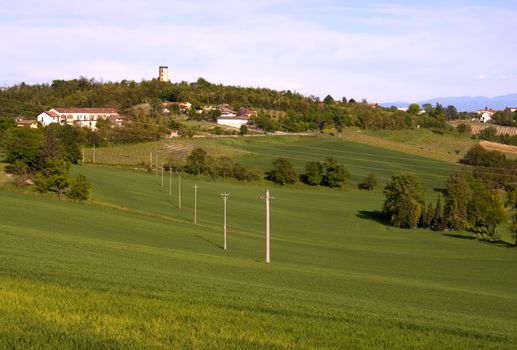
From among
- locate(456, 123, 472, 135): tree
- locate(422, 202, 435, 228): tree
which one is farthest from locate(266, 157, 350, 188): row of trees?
locate(456, 123, 472, 135): tree

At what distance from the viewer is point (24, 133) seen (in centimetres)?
7438

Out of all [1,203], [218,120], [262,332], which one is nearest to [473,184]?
[1,203]

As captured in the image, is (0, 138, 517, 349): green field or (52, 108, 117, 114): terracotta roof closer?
(0, 138, 517, 349): green field

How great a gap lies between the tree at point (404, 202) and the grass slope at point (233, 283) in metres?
2.84

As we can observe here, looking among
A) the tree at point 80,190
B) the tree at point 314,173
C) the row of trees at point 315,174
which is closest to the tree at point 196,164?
the row of trees at point 315,174

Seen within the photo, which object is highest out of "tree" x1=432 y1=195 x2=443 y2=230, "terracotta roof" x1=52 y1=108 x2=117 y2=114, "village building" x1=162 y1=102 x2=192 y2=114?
"village building" x1=162 y1=102 x2=192 y2=114

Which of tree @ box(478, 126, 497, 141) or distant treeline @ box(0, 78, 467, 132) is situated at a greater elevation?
distant treeline @ box(0, 78, 467, 132)

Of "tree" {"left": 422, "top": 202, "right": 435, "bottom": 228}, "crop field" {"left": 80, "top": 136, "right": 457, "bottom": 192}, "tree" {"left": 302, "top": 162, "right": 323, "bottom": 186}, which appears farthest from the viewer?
"crop field" {"left": 80, "top": 136, "right": 457, "bottom": 192}

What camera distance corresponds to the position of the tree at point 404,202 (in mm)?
68500

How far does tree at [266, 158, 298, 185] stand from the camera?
9136 cm

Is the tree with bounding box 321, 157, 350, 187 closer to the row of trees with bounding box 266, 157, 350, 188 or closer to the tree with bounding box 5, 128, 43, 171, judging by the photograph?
the row of trees with bounding box 266, 157, 350, 188

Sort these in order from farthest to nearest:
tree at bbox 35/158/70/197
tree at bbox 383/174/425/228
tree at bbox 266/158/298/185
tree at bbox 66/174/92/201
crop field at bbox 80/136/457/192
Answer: crop field at bbox 80/136/457/192
tree at bbox 266/158/298/185
tree at bbox 383/174/425/228
tree at bbox 35/158/70/197
tree at bbox 66/174/92/201

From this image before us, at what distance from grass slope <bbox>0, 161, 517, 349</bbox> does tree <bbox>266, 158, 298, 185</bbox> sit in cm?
2544

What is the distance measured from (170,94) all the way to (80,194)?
429ft
